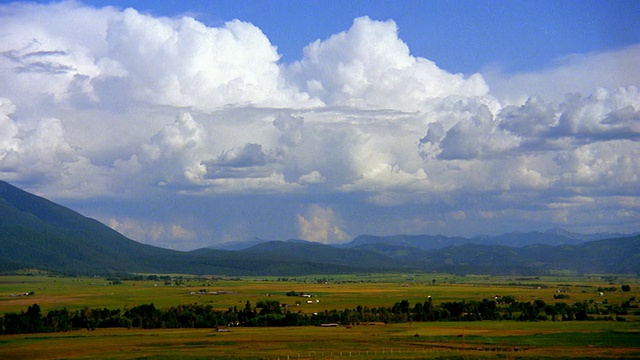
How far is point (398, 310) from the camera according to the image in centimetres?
14038

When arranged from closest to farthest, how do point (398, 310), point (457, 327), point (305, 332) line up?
point (305, 332) < point (457, 327) < point (398, 310)

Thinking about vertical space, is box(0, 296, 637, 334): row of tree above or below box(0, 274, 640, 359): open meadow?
above

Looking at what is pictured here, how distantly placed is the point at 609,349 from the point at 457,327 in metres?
35.6

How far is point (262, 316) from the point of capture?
13112 centimetres

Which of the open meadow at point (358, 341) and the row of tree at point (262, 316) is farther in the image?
the row of tree at point (262, 316)

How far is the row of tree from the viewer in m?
123

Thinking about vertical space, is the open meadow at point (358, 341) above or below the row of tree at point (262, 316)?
below

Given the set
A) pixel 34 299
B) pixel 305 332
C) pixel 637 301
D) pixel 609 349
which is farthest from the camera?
pixel 34 299

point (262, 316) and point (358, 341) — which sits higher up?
point (262, 316)

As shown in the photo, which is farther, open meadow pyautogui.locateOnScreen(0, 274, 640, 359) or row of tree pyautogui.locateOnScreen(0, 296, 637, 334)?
row of tree pyautogui.locateOnScreen(0, 296, 637, 334)

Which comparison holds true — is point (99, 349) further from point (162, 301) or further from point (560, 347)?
point (162, 301)

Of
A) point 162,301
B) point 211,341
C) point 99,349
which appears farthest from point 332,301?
point 99,349

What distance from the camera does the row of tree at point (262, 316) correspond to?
123 meters

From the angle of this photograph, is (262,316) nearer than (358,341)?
No
